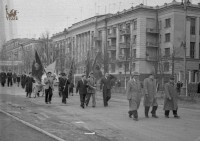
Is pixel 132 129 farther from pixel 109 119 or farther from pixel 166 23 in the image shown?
pixel 166 23

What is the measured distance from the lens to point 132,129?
11898 mm

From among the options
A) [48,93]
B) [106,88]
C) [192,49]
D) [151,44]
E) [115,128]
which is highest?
[151,44]

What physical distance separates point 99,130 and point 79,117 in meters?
3.48

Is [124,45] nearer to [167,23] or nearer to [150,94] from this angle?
[167,23]

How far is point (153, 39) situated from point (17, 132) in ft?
198

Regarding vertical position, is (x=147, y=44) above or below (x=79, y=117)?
above

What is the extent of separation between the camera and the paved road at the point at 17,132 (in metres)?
9.45

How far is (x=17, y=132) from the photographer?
10.5m

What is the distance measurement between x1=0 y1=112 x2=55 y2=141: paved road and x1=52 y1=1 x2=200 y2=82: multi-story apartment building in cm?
4646

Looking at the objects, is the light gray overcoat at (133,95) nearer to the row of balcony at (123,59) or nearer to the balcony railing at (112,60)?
the row of balcony at (123,59)

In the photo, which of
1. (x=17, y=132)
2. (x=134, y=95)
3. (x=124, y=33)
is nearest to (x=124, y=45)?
(x=124, y=33)

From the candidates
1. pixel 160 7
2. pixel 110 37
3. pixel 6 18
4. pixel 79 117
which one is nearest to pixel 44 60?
pixel 110 37

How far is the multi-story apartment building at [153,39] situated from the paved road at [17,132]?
152 ft

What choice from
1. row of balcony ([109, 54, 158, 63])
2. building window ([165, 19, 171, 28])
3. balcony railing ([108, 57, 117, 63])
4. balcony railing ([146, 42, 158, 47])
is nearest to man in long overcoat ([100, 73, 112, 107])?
building window ([165, 19, 171, 28])
